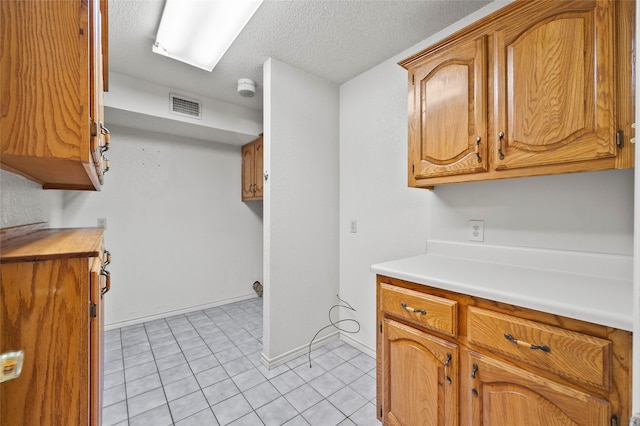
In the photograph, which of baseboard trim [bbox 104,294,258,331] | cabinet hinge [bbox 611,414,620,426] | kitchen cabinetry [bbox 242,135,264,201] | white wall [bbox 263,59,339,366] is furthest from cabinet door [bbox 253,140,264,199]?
cabinet hinge [bbox 611,414,620,426]

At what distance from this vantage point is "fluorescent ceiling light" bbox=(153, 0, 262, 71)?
60.1 inches

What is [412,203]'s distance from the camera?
6.35 feet

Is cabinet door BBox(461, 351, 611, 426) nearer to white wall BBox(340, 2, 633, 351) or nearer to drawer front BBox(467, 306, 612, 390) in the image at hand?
drawer front BBox(467, 306, 612, 390)

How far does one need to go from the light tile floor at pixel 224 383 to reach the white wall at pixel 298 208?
0.77ft

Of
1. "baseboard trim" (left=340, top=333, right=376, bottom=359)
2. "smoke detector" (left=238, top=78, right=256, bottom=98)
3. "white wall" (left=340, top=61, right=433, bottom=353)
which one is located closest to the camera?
"white wall" (left=340, top=61, right=433, bottom=353)

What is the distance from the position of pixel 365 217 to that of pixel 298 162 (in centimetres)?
72

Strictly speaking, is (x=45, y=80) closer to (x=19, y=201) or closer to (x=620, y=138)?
(x=19, y=201)

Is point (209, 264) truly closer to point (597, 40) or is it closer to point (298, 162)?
point (298, 162)

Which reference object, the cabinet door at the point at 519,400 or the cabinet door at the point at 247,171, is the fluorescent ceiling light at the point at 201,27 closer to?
the cabinet door at the point at 247,171

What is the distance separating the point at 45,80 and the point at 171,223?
8.91ft

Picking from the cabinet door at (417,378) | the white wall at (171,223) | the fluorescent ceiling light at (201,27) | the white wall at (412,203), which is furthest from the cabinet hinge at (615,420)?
the white wall at (171,223)

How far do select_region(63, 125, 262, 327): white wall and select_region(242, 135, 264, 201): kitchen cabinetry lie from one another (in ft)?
0.47

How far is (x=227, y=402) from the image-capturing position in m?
1.64

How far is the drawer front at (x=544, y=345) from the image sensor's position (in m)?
0.78
